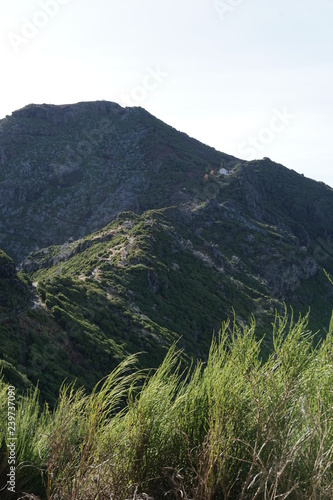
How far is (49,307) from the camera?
3119 centimetres

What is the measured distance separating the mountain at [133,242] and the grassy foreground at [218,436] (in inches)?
283

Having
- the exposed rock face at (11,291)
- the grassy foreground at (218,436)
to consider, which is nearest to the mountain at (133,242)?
the exposed rock face at (11,291)

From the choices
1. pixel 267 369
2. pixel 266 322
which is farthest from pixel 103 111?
Answer: pixel 267 369

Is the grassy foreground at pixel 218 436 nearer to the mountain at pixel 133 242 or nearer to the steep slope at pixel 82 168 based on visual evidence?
the mountain at pixel 133 242

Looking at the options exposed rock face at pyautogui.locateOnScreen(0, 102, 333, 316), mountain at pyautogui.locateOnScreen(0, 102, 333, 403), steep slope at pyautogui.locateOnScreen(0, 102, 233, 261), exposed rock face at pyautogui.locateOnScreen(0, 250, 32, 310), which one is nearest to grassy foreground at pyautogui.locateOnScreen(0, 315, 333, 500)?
mountain at pyautogui.locateOnScreen(0, 102, 333, 403)

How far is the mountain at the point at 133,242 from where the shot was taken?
2928 centimetres

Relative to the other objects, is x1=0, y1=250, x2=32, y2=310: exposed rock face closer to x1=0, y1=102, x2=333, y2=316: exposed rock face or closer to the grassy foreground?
the grassy foreground

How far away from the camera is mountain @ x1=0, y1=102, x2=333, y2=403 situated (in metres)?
29.3

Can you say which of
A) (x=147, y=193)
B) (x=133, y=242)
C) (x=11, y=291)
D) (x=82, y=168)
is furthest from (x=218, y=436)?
(x=82, y=168)

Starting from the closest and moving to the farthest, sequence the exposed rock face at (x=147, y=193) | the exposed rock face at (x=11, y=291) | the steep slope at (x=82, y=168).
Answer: the exposed rock face at (x=11, y=291)
the exposed rock face at (x=147, y=193)
the steep slope at (x=82, y=168)

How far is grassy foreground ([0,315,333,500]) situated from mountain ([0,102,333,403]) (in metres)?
7.18

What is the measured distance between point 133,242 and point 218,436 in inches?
2033

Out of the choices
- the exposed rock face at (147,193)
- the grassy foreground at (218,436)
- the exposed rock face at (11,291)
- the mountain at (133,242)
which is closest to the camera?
the grassy foreground at (218,436)

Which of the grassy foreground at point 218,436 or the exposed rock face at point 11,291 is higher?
the grassy foreground at point 218,436
